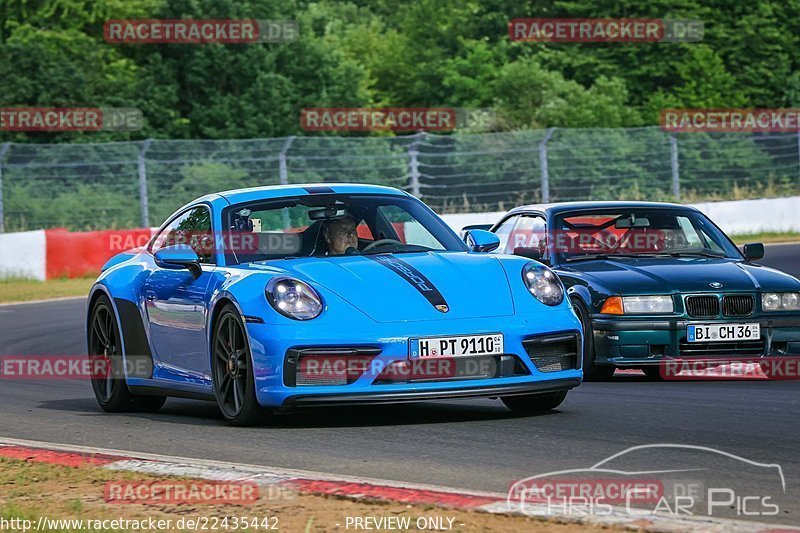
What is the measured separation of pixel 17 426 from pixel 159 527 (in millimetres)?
4031

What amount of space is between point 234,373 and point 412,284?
1.06m

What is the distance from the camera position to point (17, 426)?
9.12 meters

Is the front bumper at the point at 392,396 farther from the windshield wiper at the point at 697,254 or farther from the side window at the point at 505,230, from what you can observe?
the side window at the point at 505,230

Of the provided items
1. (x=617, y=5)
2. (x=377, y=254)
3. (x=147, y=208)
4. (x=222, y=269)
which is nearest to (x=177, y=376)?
(x=222, y=269)

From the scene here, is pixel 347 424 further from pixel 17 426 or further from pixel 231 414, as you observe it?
pixel 17 426

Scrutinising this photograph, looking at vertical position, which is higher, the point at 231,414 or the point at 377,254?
the point at 377,254

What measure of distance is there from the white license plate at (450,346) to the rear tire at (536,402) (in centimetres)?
86

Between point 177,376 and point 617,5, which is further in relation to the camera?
point 617,5

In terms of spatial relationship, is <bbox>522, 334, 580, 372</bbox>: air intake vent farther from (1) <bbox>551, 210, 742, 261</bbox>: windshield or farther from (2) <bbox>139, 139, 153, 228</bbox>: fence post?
(2) <bbox>139, 139, 153, 228</bbox>: fence post

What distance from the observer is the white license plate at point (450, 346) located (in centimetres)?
775

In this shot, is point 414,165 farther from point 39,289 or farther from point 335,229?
point 335,229

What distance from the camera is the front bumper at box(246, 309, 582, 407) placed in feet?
25.4

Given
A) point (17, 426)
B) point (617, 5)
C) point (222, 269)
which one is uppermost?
point (617, 5)

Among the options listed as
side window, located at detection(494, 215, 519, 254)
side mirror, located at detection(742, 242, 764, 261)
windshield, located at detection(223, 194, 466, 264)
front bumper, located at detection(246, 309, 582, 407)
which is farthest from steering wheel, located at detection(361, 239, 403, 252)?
side window, located at detection(494, 215, 519, 254)
